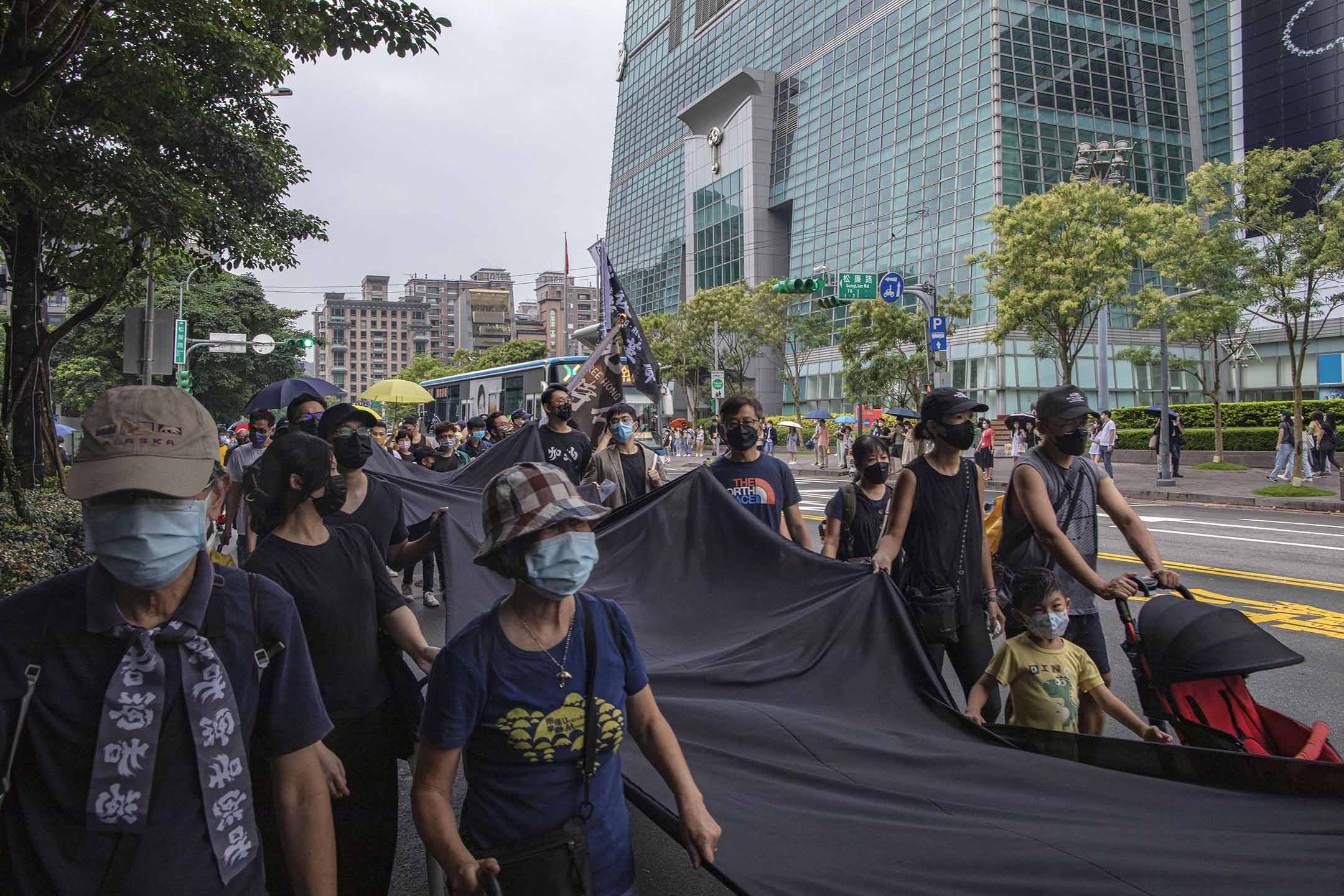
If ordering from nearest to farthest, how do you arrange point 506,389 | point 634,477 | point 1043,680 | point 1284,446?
point 1043,680 < point 634,477 < point 1284,446 < point 506,389

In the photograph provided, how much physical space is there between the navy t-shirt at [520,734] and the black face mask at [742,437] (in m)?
3.52

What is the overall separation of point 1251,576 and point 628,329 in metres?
7.66

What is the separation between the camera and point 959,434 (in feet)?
14.9

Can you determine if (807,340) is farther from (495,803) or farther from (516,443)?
(495,803)

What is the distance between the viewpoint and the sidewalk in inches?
738

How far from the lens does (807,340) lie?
4775cm

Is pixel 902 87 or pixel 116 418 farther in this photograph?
pixel 902 87

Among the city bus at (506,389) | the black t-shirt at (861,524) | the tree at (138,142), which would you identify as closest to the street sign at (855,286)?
the city bus at (506,389)

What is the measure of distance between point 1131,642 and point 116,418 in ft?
12.3

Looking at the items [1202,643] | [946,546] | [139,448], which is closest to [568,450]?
[946,546]

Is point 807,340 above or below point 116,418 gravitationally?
above

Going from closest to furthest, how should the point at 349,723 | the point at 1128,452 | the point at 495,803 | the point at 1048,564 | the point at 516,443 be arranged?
the point at 495,803 < the point at 349,723 < the point at 1048,564 < the point at 516,443 < the point at 1128,452

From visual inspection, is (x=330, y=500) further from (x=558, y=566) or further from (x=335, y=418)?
(x=335, y=418)

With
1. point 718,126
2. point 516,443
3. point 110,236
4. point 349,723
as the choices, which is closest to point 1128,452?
point 516,443
